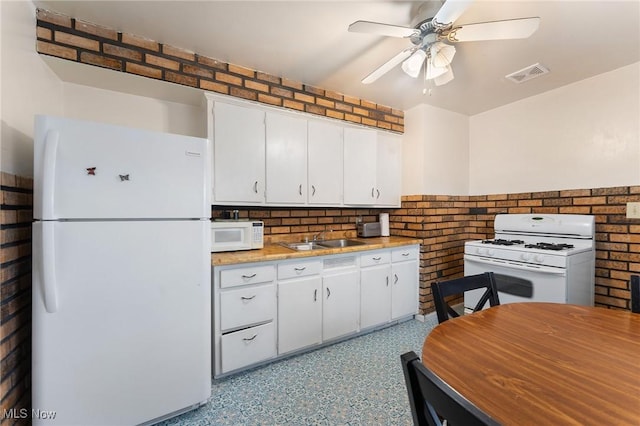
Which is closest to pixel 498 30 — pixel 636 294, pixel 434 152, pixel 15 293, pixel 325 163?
pixel 636 294

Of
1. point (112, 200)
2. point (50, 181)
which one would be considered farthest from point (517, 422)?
point (50, 181)

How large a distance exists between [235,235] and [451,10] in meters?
1.92

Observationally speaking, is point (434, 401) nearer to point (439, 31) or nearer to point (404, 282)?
point (439, 31)

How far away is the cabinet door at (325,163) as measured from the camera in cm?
254

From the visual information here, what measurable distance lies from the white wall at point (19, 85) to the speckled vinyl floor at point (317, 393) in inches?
66.1

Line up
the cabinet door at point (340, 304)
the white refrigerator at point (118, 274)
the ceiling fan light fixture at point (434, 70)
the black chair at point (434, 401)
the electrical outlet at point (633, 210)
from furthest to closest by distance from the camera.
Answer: the cabinet door at point (340, 304) → the electrical outlet at point (633, 210) → the ceiling fan light fixture at point (434, 70) → the white refrigerator at point (118, 274) → the black chair at point (434, 401)

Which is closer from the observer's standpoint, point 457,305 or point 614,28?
point 614,28

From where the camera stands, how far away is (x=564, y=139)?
2492 millimetres

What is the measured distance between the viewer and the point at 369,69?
219 cm

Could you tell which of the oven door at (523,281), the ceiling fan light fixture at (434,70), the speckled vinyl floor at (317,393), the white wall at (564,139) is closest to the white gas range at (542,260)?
the oven door at (523,281)

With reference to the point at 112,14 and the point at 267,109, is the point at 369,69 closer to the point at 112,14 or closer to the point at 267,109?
the point at 267,109

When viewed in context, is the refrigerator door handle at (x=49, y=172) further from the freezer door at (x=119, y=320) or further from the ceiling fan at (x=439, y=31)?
the ceiling fan at (x=439, y=31)

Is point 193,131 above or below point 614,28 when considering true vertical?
below

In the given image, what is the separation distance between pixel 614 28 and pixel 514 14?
2.48 feet
